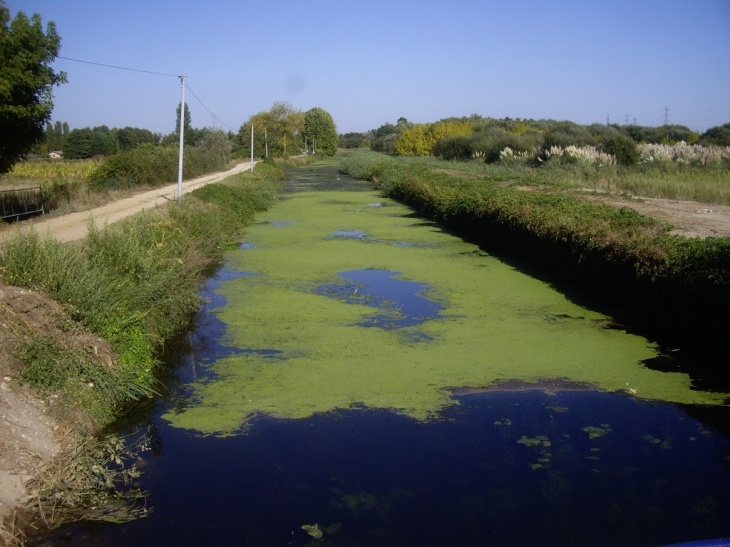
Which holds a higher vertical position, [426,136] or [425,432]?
[426,136]

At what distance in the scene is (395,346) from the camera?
7969 mm

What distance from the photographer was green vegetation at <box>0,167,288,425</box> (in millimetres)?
5922

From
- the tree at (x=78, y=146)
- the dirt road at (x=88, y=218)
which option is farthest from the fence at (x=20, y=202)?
the tree at (x=78, y=146)

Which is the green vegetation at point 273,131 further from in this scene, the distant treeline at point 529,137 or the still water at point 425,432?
the still water at point 425,432

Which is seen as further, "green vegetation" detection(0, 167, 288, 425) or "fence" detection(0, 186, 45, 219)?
"fence" detection(0, 186, 45, 219)

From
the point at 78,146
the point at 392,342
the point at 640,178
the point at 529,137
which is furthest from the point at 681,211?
the point at 78,146

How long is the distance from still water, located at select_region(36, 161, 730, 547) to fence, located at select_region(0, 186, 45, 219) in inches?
351

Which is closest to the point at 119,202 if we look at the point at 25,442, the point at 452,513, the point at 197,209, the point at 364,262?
the point at 197,209

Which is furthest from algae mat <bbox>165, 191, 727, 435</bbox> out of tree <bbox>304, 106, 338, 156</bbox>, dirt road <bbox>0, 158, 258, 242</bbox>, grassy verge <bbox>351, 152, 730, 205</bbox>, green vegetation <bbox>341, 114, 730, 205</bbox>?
tree <bbox>304, 106, 338, 156</bbox>

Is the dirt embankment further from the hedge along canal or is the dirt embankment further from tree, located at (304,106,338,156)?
tree, located at (304,106,338,156)

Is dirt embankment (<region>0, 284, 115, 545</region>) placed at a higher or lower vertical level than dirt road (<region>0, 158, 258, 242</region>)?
lower

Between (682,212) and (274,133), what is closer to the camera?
(682,212)

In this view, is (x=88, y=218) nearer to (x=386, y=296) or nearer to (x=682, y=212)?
(x=386, y=296)

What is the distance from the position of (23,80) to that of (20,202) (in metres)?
4.72
